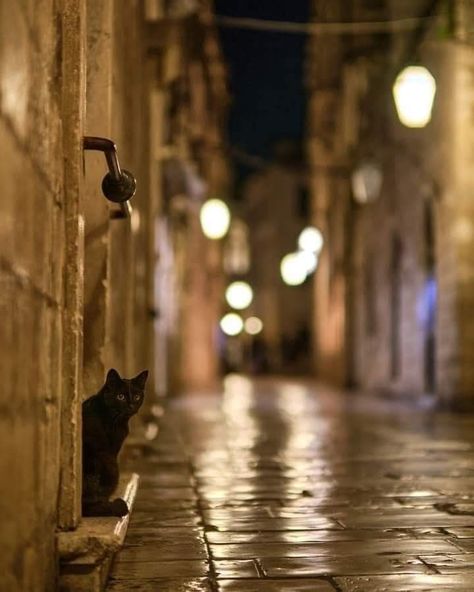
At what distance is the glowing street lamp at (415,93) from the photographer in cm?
1311

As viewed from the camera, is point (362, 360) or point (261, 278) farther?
point (261, 278)

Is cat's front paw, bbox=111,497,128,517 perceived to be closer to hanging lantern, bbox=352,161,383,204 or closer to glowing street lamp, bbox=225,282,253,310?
hanging lantern, bbox=352,161,383,204

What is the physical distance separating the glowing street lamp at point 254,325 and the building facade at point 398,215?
2870 centimetres

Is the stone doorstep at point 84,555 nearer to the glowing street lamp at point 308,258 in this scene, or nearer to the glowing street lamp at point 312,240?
the glowing street lamp at point 312,240

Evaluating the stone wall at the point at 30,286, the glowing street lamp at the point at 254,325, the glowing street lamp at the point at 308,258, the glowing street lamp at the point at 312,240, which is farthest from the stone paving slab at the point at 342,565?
the glowing street lamp at the point at 254,325

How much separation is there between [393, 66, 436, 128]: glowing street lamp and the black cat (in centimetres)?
941

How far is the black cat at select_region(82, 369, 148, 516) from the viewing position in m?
4.50

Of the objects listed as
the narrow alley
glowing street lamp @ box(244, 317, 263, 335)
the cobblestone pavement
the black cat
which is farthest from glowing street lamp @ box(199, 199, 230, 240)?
glowing street lamp @ box(244, 317, 263, 335)

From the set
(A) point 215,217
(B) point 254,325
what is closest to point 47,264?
(A) point 215,217

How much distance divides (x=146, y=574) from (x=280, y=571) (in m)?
0.59

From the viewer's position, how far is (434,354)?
17.7 metres

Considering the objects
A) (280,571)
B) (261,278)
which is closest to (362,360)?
(280,571)

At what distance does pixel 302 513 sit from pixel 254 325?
197ft

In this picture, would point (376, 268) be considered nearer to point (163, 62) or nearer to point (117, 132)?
point (163, 62)
